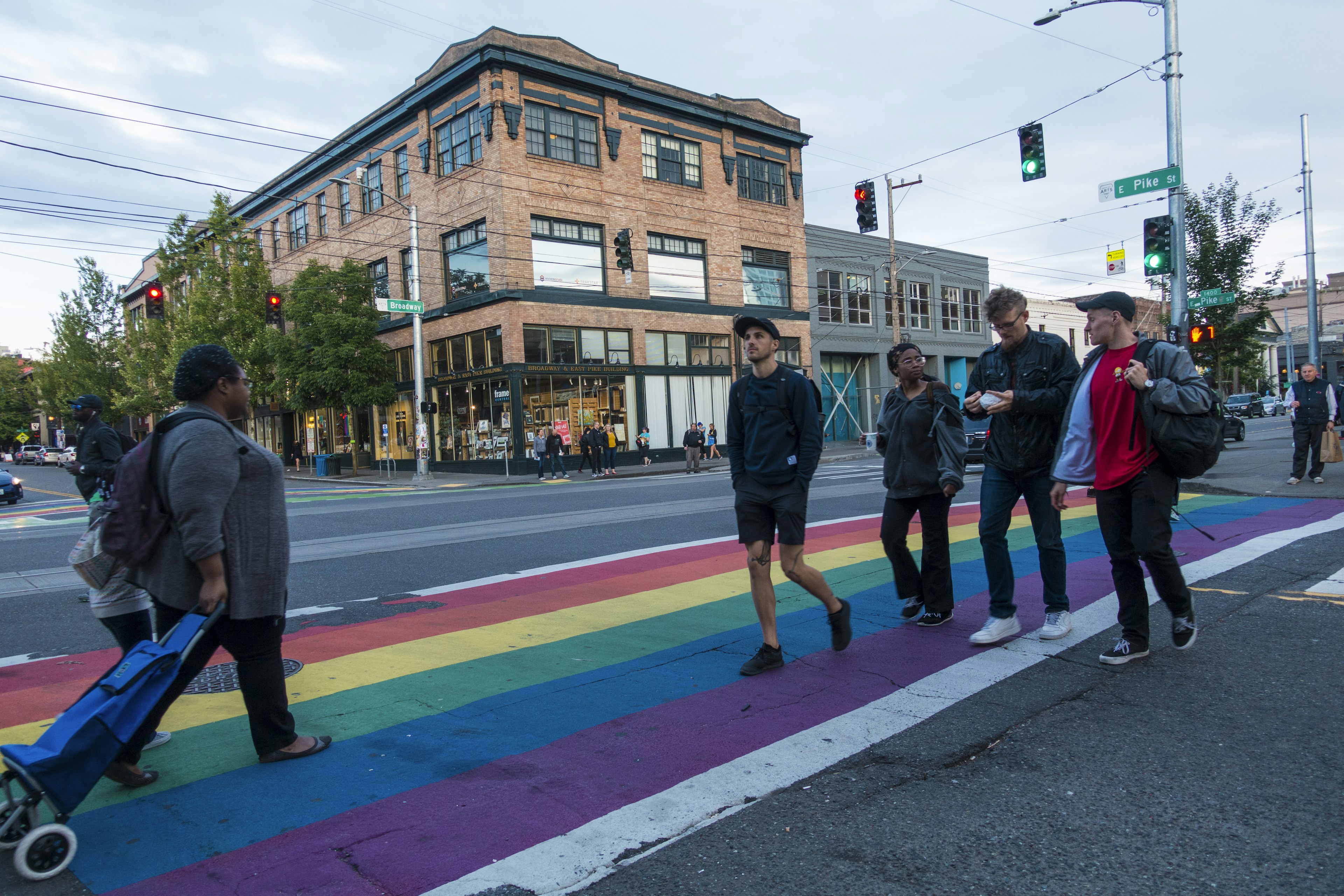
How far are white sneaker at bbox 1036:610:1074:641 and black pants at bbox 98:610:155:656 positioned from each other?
4.64 m

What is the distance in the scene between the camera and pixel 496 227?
28.7 m

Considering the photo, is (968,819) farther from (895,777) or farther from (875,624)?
(875,624)

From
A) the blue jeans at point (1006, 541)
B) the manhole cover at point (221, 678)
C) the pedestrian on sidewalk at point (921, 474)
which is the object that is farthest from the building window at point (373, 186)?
the blue jeans at point (1006, 541)

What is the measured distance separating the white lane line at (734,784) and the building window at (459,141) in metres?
28.5

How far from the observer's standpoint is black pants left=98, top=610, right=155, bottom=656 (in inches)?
147

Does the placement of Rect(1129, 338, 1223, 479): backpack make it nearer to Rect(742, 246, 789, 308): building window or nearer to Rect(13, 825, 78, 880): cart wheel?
Rect(13, 825, 78, 880): cart wheel

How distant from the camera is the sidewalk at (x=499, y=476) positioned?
86.1 feet

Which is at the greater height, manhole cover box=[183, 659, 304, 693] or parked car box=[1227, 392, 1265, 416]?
parked car box=[1227, 392, 1265, 416]

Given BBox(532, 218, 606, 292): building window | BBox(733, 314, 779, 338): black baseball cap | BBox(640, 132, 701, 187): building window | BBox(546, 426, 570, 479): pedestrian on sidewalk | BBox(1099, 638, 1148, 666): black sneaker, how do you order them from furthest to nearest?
BBox(640, 132, 701, 187): building window < BBox(532, 218, 606, 292): building window < BBox(546, 426, 570, 479): pedestrian on sidewalk < BBox(733, 314, 779, 338): black baseball cap < BBox(1099, 638, 1148, 666): black sneaker

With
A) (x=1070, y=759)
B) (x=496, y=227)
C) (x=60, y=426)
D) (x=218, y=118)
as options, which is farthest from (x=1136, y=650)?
(x=60, y=426)

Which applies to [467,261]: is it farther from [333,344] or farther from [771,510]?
[771,510]

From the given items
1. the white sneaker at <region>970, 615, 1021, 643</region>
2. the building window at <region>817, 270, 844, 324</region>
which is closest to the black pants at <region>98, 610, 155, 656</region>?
the white sneaker at <region>970, 615, 1021, 643</region>

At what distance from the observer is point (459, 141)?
30312mm

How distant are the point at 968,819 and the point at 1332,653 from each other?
2.89 meters
